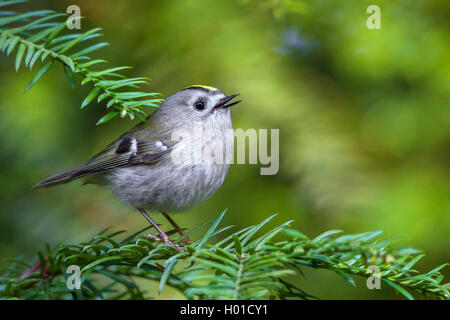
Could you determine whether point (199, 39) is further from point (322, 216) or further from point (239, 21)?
point (322, 216)

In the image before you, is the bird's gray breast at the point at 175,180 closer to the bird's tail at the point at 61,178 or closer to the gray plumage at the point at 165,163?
the gray plumage at the point at 165,163

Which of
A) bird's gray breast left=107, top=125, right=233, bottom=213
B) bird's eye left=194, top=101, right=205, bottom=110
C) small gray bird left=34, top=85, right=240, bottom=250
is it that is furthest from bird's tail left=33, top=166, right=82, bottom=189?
bird's eye left=194, top=101, right=205, bottom=110

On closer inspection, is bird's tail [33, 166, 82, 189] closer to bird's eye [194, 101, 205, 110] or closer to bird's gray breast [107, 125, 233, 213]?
bird's gray breast [107, 125, 233, 213]

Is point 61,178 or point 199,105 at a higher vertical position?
point 199,105

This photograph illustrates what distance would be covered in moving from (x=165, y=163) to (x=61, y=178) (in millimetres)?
317

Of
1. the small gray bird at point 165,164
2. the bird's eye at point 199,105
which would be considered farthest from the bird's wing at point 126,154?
the bird's eye at point 199,105

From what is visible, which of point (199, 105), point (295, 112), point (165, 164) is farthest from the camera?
point (199, 105)

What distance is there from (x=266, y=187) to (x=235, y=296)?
33.1 inches

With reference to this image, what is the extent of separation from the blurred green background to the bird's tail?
56mm

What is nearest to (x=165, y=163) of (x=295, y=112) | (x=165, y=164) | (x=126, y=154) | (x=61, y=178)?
(x=165, y=164)

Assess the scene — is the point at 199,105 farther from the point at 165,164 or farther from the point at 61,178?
the point at 61,178

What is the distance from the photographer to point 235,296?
1.91 ft

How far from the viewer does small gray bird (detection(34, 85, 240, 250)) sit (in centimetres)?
135

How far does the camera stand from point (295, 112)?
52.4 inches
